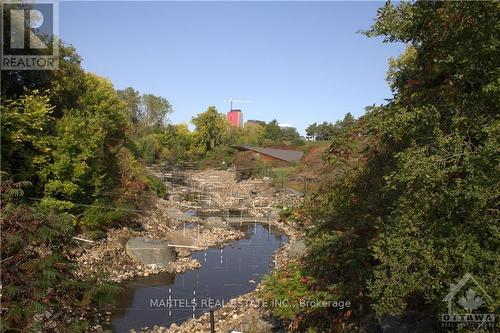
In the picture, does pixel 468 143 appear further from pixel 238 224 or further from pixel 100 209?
pixel 238 224

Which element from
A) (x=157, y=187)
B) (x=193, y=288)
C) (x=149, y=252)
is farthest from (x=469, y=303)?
(x=157, y=187)

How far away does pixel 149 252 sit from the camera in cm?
1688

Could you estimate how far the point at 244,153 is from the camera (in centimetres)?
5531

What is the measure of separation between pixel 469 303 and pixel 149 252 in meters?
14.2

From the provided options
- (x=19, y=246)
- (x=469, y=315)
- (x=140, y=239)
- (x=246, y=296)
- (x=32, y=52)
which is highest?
(x=32, y=52)

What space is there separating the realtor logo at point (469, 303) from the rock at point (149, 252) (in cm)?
1366

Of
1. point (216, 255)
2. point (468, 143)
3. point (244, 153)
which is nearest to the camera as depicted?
point (468, 143)

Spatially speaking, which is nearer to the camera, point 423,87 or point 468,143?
point 468,143

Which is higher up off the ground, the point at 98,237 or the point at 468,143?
the point at 468,143

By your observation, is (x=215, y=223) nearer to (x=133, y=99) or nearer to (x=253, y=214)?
(x=253, y=214)

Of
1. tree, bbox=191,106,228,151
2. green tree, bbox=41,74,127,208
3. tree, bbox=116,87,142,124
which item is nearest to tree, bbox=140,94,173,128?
tree, bbox=116,87,142,124

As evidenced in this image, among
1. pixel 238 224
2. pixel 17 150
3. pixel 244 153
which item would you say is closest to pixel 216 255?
pixel 238 224

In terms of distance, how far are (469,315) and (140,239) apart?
15.0 metres

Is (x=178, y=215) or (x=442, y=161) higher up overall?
(x=442, y=161)
